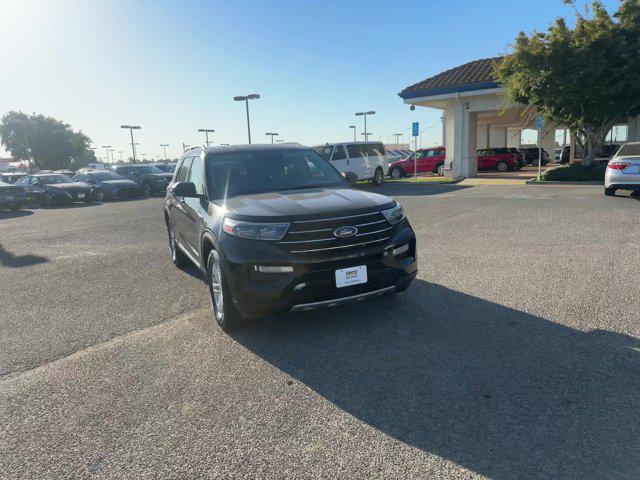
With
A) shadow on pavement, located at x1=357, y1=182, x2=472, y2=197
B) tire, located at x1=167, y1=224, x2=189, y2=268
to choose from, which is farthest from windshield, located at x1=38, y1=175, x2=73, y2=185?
tire, located at x1=167, y1=224, x2=189, y2=268

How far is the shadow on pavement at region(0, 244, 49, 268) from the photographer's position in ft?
26.4

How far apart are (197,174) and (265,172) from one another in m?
0.88

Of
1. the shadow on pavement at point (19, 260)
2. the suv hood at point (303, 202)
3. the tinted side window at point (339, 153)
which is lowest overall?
the shadow on pavement at point (19, 260)

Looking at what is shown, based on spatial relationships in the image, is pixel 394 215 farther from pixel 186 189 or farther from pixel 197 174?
pixel 197 174

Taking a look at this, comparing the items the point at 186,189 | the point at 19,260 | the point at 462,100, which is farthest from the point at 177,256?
the point at 462,100

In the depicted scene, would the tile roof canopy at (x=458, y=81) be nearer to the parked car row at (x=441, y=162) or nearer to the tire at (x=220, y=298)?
the parked car row at (x=441, y=162)

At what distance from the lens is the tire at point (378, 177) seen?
903 inches

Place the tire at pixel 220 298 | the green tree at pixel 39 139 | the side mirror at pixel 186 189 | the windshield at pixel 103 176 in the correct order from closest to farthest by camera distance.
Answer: the tire at pixel 220 298 < the side mirror at pixel 186 189 < the windshield at pixel 103 176 < the green tree at pixel 39 139

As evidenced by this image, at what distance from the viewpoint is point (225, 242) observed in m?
4.19

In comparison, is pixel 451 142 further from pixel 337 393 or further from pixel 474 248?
pixel 337 393

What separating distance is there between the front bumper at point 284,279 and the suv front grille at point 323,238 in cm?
6

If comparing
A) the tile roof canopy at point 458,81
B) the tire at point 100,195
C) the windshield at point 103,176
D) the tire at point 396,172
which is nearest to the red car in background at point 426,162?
the tire at point 396,172

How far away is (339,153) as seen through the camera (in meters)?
21.9

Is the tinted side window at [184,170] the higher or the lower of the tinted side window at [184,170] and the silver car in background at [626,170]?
the higher
